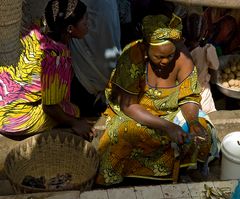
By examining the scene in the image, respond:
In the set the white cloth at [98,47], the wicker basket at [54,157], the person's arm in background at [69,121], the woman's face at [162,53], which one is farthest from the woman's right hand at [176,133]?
the white cloth at [98,47]

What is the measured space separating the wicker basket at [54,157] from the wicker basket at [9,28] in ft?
2.31

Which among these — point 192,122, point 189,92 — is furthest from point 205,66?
point 192,122

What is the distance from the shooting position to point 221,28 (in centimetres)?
565

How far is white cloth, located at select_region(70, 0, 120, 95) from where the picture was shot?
4.69 metres

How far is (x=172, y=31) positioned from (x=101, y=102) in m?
1.41

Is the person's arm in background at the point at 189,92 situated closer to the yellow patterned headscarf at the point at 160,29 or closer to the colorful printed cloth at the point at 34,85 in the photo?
the yellow patterned headscarf at the point at 160,29

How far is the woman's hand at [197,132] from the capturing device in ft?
12.9

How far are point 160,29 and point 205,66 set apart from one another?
130 centimetres

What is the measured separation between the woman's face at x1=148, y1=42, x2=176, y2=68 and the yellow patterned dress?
0.48ft

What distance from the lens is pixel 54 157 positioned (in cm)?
428

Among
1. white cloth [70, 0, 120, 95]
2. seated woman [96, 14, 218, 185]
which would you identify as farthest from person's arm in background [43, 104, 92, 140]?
white cloth [70, 0, 120, 95]

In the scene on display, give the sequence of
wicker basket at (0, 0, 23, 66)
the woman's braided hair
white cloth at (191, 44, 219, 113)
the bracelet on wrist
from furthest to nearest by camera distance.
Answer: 1. white cloth at (191, 44, 219, 113)
2. the bracelet on wrist
3. the woman's braided hair
4. wicker basket at (0, 0, 23, 66)

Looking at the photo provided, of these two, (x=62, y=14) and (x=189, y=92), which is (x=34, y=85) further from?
(x=189, y=92)

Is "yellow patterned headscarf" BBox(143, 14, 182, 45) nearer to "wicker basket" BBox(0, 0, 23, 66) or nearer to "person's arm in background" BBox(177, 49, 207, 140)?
"person's arm in background" BBox(177, 49, 207, 140)
